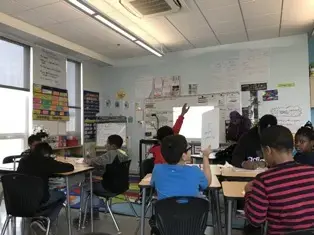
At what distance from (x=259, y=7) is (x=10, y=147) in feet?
15.9

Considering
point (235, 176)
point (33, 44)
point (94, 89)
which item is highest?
point (33, 44)

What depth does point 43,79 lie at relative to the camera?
5.56 meters

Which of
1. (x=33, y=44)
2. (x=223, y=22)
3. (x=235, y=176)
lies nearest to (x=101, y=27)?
(x=33, y=44)

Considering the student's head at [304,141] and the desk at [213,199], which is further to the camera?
the student's head at [304,141]

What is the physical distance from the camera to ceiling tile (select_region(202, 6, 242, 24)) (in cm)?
415

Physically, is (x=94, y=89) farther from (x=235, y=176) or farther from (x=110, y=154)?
(x=235, y=176)

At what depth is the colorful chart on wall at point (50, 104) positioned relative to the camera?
5.36 metres

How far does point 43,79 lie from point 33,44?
0.68 meters

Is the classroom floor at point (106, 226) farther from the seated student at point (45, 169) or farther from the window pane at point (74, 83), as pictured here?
the window pane at point (74, 83)

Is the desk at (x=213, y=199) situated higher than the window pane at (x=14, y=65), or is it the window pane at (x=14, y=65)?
the window pane at (x=14, y=65)

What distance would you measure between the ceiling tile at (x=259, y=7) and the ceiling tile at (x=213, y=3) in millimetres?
147

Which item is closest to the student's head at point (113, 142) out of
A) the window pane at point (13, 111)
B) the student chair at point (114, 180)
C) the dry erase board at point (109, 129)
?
the student chair at point (114, 180)

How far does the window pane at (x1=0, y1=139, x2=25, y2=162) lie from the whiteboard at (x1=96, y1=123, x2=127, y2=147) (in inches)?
73.3

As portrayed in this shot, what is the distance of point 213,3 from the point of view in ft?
12.9
